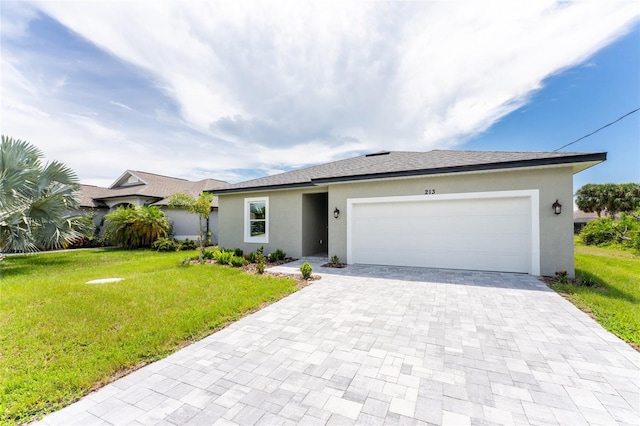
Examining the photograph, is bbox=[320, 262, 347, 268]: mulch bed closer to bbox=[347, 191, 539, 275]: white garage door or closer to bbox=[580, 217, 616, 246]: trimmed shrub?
bbox=[347, 191, 539, 275]: white garage door

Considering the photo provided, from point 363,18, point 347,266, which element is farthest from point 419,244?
point 363,18

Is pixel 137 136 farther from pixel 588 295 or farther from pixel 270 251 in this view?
pixel 588 295

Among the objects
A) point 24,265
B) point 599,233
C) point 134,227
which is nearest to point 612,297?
point 599,233

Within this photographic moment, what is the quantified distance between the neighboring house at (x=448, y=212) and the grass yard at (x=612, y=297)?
0.99m

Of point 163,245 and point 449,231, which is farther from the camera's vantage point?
point 163,245

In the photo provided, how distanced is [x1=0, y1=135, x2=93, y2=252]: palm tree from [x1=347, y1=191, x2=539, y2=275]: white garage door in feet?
37.8

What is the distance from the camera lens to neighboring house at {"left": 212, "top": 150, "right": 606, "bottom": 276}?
7.45m

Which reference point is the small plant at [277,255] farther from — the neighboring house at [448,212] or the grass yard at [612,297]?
the grass yard at [612,297]

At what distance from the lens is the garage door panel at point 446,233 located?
26.2 feet

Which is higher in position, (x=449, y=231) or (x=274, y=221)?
(x=274, y=221)

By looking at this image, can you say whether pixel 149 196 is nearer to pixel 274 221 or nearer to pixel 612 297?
pixel 274 221

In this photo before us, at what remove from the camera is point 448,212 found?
28.6ft

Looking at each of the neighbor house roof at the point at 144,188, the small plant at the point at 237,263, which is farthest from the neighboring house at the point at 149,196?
the small plant at the point at 237,263

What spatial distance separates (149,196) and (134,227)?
12.2 ft
